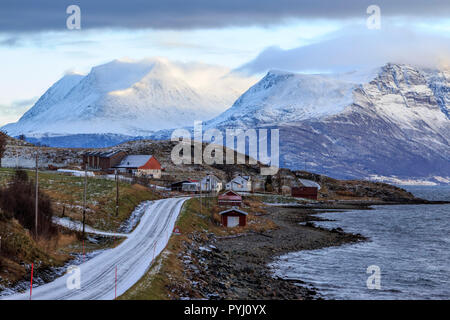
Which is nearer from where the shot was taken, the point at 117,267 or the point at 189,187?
the point at 117,267

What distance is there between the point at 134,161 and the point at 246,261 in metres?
114

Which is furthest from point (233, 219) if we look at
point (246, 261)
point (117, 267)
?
point (117, 267)

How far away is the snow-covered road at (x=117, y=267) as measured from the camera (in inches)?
1561

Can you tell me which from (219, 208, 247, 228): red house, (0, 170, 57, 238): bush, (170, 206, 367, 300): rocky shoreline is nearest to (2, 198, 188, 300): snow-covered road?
(170, 206, 367, 300): rocky shoreline

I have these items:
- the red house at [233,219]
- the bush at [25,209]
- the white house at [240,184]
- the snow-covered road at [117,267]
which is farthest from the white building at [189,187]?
the bush at [25,209]

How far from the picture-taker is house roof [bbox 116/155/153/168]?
17412 cm

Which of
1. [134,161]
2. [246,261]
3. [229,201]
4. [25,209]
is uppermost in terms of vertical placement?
[134,161]

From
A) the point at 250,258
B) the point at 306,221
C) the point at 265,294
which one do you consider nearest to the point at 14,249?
the point at 265,294

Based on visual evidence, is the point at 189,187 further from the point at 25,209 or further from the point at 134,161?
the point at 25,209

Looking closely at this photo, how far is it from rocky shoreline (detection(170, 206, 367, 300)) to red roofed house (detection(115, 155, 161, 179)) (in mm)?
74323

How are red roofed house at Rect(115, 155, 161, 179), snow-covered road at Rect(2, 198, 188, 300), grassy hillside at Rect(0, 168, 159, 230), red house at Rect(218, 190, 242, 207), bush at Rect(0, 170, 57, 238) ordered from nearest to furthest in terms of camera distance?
snow-covered road at Rect(2, 198, 188, 300) < bush at Rect(0, 170, 57, 238) < grassy hillside at Rect(0, 168, 159, 230) < red house at Rect(218, 190, 242, 207) < red roofed house at Rect(115, 155, 161, 179)

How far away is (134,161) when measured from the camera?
17625cm

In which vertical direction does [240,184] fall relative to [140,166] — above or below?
below

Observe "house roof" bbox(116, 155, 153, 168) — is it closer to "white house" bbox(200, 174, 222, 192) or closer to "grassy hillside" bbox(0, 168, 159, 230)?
"white house" bbox(200, 174, 222, 192)
